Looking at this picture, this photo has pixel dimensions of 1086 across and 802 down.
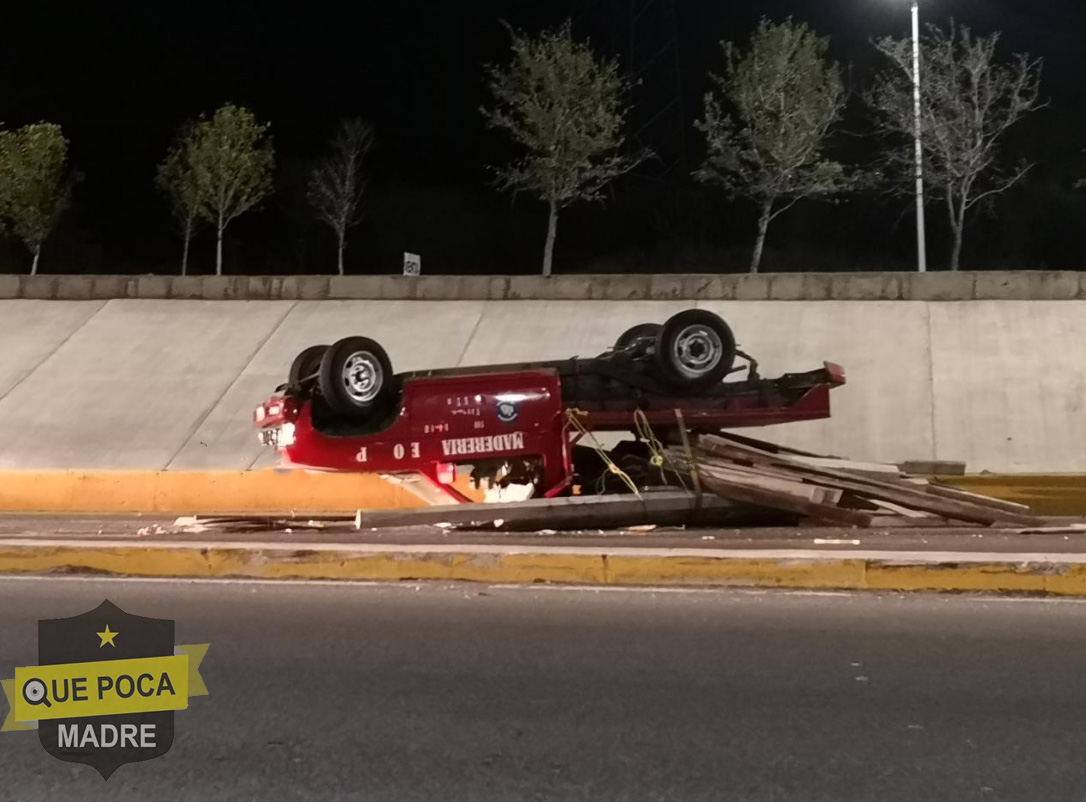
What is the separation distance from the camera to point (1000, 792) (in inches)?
147

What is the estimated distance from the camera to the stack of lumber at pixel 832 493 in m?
8.87

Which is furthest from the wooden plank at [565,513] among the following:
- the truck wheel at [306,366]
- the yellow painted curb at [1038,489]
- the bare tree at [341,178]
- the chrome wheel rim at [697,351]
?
the bare tree at [341,178]

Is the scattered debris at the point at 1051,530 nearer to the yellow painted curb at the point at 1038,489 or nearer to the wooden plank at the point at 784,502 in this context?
the wooden plank at the point at 784,502

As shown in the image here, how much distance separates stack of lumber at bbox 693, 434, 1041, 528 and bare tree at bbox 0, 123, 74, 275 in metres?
21.1

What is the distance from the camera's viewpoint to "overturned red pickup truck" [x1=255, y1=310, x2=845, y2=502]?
895 centimetres

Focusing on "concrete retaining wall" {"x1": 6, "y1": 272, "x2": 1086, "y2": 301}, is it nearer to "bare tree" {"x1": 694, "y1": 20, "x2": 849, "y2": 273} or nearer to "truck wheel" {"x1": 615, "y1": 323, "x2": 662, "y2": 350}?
"bare tree" {"x1": 694, "y1": 20, "x2": 849, "y2": 273}

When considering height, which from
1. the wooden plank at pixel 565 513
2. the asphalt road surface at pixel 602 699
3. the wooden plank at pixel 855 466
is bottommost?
the asphalt road surface at pixel 602 699

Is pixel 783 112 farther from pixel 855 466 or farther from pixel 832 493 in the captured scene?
pixel 832 493

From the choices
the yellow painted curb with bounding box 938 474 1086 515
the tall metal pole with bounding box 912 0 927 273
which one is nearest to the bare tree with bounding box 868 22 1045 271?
the tall metal pole with bounding box 912 0 927 273

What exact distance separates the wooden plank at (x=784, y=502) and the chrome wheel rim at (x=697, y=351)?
3.15ft

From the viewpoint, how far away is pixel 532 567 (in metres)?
6.97

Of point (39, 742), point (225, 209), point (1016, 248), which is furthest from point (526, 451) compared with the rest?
point (1016, 248)

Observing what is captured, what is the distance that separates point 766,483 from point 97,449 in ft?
30.7

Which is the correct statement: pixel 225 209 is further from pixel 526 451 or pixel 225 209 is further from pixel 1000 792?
pixel 1000 792
